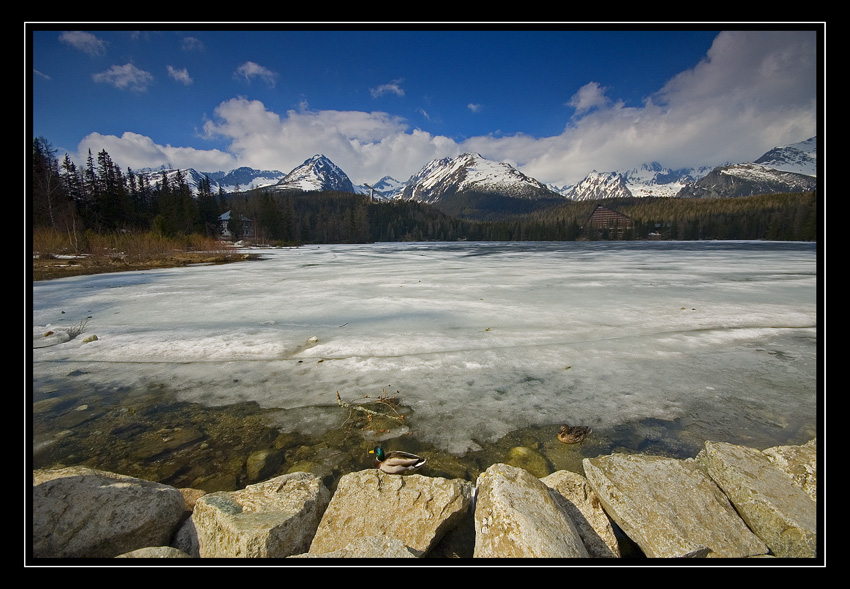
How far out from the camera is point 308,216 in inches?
4358

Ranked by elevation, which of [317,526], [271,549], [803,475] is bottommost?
[317,526]

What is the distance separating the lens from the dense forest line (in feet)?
111

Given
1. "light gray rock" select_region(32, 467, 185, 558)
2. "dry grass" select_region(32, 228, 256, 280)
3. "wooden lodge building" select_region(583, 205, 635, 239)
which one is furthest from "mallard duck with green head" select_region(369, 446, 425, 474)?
"wooden lodge building" select_region(583, 205, 635, 239)

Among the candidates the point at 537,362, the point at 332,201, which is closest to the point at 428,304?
the point at 537,362

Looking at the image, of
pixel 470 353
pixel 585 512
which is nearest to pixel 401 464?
pixel 585 512

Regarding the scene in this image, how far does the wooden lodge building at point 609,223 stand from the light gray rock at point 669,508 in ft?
388

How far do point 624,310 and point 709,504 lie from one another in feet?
21.8

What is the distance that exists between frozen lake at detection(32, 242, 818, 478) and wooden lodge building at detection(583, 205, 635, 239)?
109024mm

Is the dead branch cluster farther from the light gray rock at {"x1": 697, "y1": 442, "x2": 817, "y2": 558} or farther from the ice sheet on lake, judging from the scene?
the light gray rock at {"x1": 697, "y1": 442, "x2": 817, "y2": 558}

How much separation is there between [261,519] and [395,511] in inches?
31.3

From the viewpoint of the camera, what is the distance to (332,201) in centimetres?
15288

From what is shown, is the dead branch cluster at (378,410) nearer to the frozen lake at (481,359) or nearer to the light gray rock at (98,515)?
the frozen lake at (481,359)

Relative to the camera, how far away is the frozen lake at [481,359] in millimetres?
3443

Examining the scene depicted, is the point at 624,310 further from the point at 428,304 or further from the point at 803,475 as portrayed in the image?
the point at 803,475
